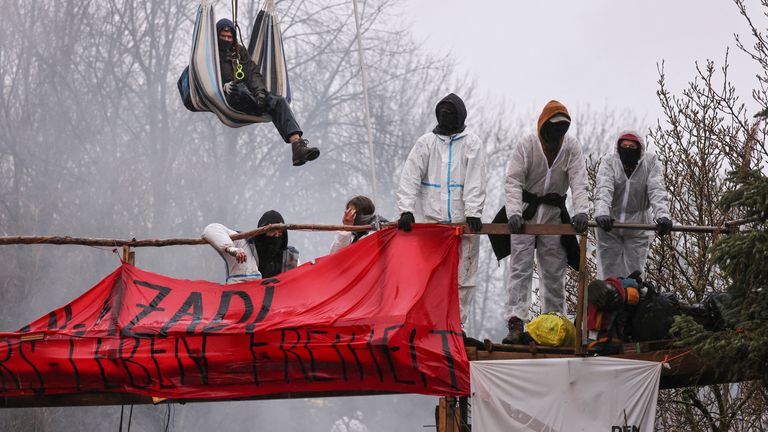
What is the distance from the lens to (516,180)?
410 inches

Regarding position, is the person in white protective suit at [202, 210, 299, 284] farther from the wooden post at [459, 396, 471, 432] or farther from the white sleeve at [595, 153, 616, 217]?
the white sleeve at [595, 153, 616, 217]

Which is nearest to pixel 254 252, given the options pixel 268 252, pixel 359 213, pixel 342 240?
pixel 268 252

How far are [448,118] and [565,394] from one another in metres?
2.63

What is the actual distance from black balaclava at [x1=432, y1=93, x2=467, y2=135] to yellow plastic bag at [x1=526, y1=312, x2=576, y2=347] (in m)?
1.84

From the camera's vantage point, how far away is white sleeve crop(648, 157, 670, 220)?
1055cm

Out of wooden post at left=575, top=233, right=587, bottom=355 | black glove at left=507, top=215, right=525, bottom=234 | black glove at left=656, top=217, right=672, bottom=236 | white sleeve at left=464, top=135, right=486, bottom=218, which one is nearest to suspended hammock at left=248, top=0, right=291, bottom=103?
white sleeve at left=464, top=135, right=486, bottom=218

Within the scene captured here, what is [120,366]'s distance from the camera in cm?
970

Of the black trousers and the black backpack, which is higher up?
the black trousers

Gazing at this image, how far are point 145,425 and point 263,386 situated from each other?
2020 cm

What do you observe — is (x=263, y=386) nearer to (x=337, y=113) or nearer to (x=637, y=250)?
(x=637, y=250)

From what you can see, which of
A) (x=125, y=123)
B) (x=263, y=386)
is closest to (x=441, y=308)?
(x=263, y=386)

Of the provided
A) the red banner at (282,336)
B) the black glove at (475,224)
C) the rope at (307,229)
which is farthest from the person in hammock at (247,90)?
the black glove at (475,224)

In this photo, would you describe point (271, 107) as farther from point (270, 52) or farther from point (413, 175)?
point (413, 175)

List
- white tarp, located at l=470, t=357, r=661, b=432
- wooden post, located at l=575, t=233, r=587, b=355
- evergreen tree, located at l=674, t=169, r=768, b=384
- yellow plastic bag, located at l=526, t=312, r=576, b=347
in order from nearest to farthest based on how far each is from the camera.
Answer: evergreen tree, located at l=674, t=169, r=768, b=384 < white tarp, located at l=470, t=357, r=661, b=432 < wooden post, located at l=575, t=233, r=587, b=355 < yellow plastic bag, located at l=526, t=312, r=576, b=347
